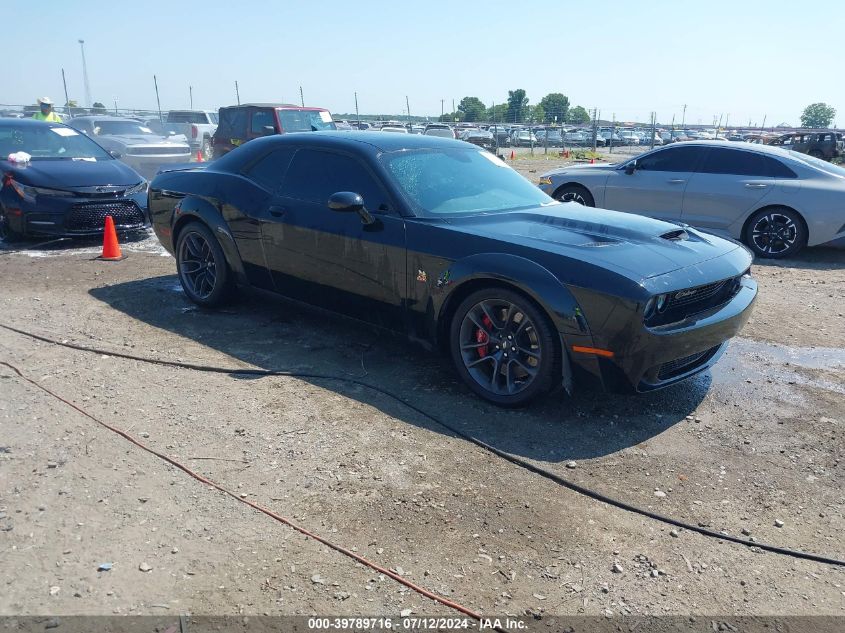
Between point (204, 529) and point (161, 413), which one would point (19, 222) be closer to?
point (161, 413)

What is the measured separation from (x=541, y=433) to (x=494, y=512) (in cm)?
89

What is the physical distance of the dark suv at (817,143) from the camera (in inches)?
1164

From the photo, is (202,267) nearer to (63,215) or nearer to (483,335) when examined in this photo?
(483,335)

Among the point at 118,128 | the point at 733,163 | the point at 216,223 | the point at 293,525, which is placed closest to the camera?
the point at 293,525

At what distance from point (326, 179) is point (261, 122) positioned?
10.1 meters

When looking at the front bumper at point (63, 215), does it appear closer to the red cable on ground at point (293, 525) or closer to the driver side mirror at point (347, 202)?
the driver side mirror at point (347, 202)

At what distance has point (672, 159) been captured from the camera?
31.6ft

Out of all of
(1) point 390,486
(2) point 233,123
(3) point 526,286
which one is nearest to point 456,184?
(3) point 526,286

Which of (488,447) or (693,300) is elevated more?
(693,300)

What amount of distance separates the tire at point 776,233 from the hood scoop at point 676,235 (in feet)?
16.1

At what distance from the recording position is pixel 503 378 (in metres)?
4.29

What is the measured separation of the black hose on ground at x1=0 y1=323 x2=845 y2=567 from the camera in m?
2.99

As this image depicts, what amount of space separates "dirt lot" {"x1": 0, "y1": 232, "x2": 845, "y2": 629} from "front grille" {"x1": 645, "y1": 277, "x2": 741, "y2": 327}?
665 millimetres

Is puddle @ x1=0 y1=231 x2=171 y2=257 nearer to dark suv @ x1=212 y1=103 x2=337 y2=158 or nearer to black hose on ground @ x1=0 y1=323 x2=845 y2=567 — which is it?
black hose on ground @ x1=0 y1=323 x2=845 y2=567
